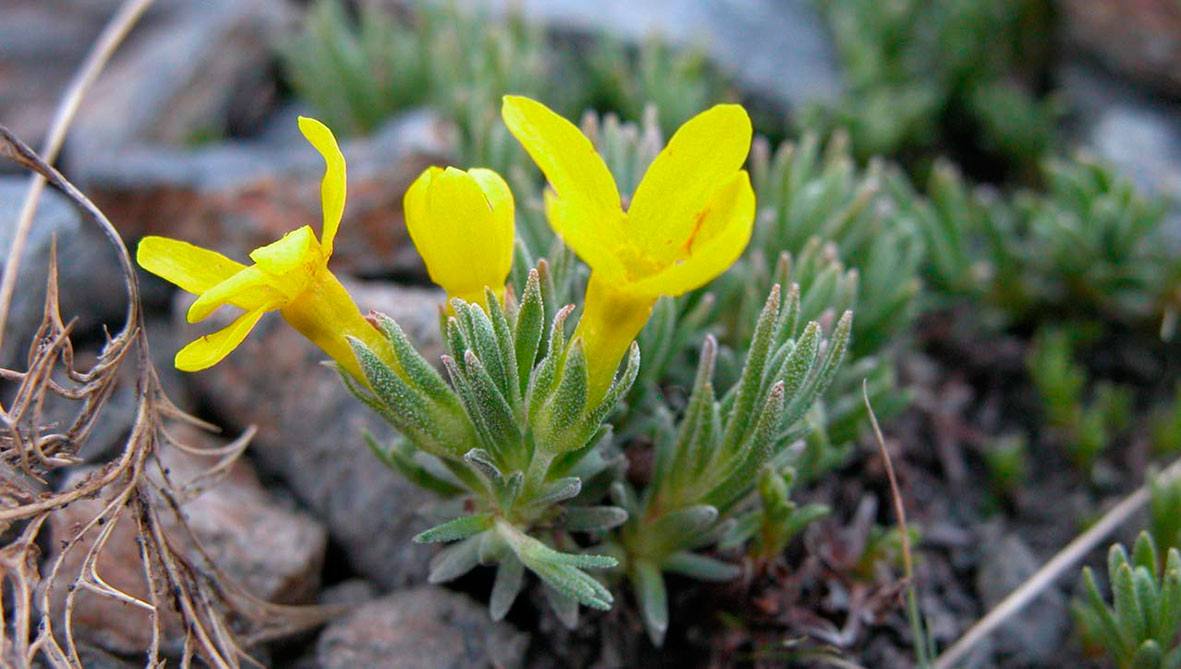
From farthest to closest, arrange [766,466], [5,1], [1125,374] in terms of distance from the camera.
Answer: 1. [5,1]
2. [1125,374]
3. [766,466]

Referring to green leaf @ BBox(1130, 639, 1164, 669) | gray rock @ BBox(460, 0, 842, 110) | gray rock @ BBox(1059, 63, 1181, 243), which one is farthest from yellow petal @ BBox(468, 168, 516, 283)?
gray rock @ BBox(1059, 63, 1181, 243)

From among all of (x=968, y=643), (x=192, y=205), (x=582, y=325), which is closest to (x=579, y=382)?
(x=582, y=325)

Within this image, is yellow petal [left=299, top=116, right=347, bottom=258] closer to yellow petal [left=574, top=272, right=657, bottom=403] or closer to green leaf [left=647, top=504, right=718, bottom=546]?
yellow petal [left=574, top=272, right=657, bottom=403]

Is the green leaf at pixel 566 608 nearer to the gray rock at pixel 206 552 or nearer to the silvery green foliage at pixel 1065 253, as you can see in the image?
the gray rock at pixel 206 552

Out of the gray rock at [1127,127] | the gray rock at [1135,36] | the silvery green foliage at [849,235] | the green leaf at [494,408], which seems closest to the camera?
the green leaf at [494,408]

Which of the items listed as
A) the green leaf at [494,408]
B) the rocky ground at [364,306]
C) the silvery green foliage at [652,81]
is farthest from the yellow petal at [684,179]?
the silvery green foliage at [652,81]

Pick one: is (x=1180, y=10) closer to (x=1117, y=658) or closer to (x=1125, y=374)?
(x=1125, y=374)

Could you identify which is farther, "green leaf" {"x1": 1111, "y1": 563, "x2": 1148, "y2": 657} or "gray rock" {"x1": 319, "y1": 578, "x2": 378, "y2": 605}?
"gray rock" {"x1": 319, "y1": 578, "x2": 378, "y2": 605}
